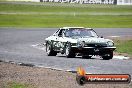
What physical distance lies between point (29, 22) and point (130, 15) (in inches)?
810

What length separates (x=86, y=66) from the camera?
56.4 feet

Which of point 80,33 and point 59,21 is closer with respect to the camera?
point 80,33

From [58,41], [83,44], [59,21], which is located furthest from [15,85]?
[59,21]

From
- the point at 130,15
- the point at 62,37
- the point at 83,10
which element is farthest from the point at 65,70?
the point at 83,10

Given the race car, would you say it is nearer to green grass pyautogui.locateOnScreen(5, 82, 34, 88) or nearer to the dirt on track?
the dirt on track

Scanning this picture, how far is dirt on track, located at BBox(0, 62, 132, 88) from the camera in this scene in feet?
39.1

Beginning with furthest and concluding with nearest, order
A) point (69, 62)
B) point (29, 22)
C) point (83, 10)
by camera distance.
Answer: point (83, 10)
point (29, 22)
point (69, 62)

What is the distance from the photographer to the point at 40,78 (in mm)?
13578

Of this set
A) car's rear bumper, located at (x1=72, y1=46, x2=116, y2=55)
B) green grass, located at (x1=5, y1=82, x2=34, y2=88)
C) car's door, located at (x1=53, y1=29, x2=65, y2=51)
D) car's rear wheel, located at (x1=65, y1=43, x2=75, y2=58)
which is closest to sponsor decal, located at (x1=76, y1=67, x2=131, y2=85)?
green grass, located at (x1=5, y1=82, x2=34, y2=88)

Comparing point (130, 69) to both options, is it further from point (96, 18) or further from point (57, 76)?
point (96, 18)

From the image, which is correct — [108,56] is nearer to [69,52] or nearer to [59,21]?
[69,52]

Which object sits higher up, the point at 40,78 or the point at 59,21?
the point at 40,78

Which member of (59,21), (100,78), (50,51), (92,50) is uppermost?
(100,78)

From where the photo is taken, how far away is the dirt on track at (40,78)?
11922mm
